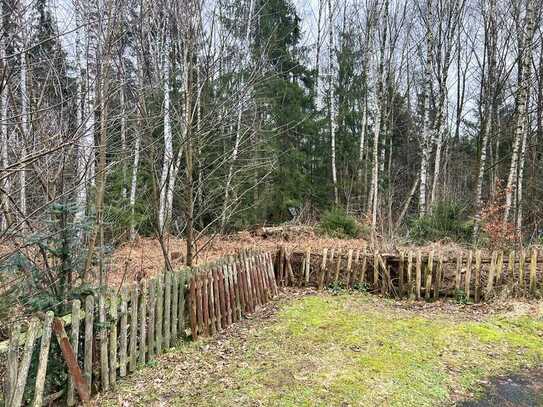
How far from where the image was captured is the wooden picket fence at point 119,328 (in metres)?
2.81

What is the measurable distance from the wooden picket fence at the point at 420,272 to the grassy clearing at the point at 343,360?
2.49ft

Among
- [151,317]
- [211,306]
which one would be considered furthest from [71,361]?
[211,306]

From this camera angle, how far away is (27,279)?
3.48m

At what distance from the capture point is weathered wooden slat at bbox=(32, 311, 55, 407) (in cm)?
287

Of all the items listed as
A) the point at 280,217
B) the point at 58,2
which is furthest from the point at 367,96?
the point at 58,2

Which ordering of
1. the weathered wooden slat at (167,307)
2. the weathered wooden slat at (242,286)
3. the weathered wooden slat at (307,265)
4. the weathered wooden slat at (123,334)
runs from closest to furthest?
1. the weathered wooden slat at (123,334)
2. the weathered wooden slat at (167,307)
3. the weathered wooden slat at (242,286)
4. the weathered wooden slat at (307,265)

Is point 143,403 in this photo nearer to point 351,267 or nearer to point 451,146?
point 351,267

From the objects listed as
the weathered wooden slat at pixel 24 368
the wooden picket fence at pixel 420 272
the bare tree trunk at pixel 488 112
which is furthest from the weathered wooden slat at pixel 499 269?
the weathered wooden slat at pixel 24 368

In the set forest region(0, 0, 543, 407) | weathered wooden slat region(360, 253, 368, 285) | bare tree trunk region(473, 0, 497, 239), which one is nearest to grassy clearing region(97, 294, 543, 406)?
forest region(0, 0, 543, 407)

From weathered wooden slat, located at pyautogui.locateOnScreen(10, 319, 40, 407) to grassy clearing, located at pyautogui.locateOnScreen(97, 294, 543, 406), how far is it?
35.4 inches

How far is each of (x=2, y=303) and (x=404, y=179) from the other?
2237 centimetres

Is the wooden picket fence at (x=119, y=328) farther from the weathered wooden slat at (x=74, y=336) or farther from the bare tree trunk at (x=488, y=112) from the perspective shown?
the bare tree trunk at (x=488, y=112)

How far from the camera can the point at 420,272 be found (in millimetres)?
6742

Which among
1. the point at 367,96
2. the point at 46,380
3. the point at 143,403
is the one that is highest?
the point at 367,96
